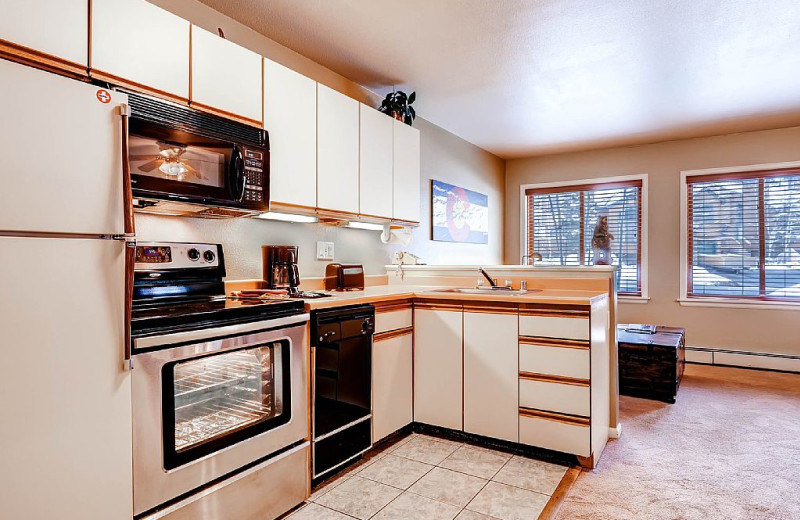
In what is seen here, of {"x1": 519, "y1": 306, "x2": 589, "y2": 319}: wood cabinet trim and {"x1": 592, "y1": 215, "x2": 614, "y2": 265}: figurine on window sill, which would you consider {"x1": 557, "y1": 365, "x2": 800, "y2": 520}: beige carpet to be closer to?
{"x1": 519, "y1": 306, "x2": 589, "y2": 319}: wood cabinet trim

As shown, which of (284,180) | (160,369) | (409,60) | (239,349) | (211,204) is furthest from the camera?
(409,60)

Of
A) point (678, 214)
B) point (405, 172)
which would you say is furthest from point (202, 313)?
point (678, 214)

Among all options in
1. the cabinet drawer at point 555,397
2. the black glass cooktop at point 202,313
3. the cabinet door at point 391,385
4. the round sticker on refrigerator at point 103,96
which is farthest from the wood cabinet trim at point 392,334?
the round sticker on refrigerator at point 103,96

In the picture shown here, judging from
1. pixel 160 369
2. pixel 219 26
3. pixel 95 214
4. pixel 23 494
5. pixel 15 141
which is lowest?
pixel 23 494

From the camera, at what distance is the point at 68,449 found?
1354mm

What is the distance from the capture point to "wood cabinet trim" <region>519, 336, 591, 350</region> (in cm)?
238

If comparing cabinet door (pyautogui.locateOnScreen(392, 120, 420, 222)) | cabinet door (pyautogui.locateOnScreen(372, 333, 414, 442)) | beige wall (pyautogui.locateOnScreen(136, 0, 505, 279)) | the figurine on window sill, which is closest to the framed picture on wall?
beige wall (pyautogui.locateOnScreen(136, 0, 505, 279))

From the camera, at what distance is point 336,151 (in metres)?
→ 2.72

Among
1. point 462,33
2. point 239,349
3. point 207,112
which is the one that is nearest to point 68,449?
point 239,349

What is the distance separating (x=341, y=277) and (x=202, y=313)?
1445 mm

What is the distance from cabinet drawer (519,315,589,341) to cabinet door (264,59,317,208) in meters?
1.34

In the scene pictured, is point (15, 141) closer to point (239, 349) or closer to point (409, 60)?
point (239, 349)

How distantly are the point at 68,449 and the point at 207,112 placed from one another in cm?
137

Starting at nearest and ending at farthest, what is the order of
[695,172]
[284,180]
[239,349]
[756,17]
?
[239,349]
[284,180]
[756,17]
[695,172]
